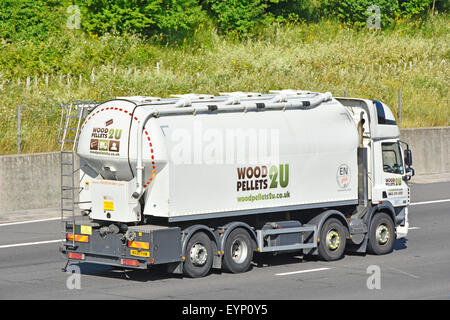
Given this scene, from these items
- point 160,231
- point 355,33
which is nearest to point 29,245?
point 160,231

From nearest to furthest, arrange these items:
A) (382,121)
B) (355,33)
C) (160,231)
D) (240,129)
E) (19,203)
Answer: 1. (160,231)
2. (240,129)
3. (382,121)
4. (19,203)
5. (355,33)

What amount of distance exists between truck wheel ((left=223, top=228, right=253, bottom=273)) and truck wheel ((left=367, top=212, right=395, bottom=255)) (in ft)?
10.4

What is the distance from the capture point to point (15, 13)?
35.7 meters

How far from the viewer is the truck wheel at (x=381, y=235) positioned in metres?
19.6

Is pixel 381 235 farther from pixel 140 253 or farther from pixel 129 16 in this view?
pixel 129 16

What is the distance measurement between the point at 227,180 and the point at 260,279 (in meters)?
1.84

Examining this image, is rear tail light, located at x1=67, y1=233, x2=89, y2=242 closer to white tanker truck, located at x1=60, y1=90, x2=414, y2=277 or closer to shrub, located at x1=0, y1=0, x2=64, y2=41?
white tanker truck, located at x1=60, y1=90, x2=414, y2=277

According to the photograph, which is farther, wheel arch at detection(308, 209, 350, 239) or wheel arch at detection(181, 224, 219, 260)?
wheel arch at detection(308, 209, 350, 239)

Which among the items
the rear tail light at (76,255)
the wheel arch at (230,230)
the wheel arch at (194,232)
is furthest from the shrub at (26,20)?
the wheel arch at (194,232)

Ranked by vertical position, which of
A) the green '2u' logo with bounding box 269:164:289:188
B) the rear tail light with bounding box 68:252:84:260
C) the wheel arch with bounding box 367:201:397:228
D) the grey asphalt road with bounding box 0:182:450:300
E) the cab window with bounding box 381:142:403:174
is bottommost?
the grey asphalt road with bounding box 0:182:450:300

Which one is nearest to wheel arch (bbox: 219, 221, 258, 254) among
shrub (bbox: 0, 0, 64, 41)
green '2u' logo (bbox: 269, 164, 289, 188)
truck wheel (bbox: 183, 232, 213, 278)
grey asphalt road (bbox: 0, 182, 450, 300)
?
truck wheel (bbox: 183, 232, 213, 278)

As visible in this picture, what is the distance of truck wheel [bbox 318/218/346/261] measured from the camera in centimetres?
1875

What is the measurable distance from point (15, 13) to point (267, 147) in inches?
816
